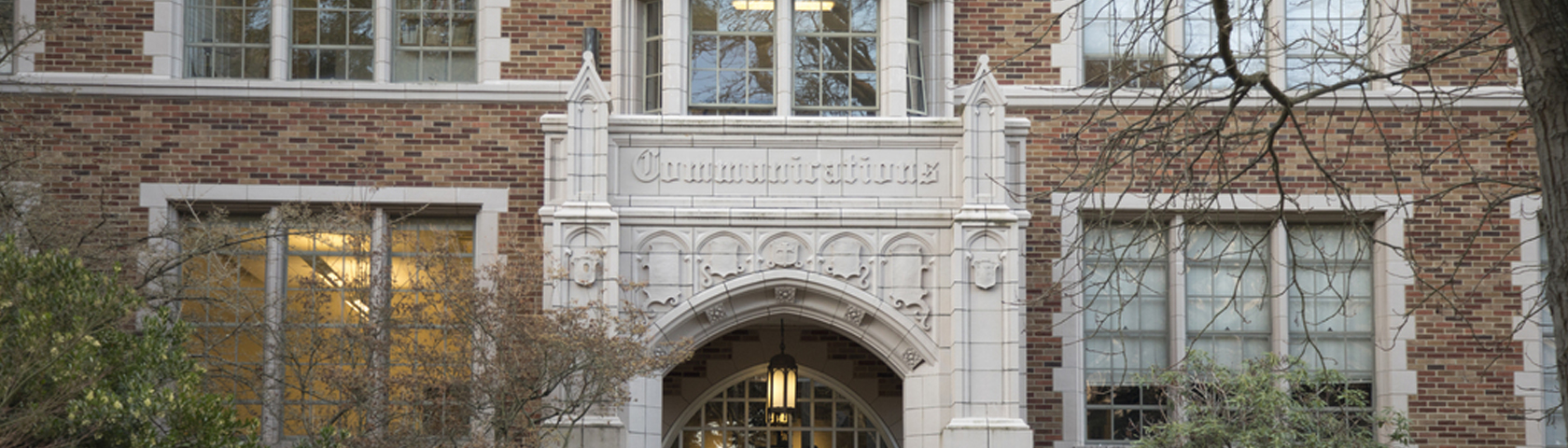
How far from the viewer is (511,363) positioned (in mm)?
10164

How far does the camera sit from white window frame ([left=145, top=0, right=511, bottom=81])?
13469 mm

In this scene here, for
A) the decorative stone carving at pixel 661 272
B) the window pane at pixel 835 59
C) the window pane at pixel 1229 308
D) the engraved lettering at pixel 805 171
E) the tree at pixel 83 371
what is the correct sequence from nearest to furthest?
the tree at pixel 83 371 → the decorative stone carving at pixel 661 272 → the engraved lettering at pixel 805 171 → the window pane at pixel 835 59 → the window pane at pixel 1229 308

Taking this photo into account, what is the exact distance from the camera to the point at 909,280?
38.9 feet

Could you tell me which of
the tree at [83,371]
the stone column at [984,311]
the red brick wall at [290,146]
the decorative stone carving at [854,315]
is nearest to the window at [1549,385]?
the stone column at [984,311]

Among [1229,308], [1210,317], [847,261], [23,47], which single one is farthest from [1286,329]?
[23,47]

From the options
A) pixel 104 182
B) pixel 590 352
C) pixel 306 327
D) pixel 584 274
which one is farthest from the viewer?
pixel 104 182

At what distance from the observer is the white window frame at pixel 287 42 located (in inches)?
530

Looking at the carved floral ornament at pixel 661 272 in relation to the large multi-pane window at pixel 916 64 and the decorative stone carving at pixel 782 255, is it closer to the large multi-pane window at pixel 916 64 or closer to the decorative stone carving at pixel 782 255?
the decorative stone carving at pixel 782 255

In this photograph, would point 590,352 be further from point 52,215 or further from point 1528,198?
point 1528,198

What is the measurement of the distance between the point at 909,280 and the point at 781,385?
188cm

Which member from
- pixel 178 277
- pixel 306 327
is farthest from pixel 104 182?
pixel 306 327

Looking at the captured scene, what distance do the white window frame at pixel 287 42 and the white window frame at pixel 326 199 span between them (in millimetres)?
959

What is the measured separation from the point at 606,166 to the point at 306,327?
110 inches

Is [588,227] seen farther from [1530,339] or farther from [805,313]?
[1530,339]
